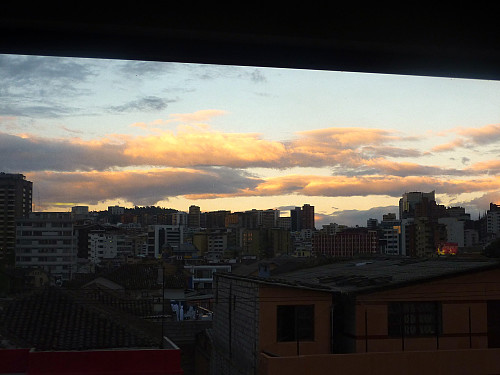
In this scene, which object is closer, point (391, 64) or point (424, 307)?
point (391, 64)

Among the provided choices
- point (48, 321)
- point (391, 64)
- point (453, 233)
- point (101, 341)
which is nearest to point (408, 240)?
point (453, 233)

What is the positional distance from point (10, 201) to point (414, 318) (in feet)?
10.5

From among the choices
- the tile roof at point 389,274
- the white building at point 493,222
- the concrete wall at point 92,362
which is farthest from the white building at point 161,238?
the white building at point 493,222

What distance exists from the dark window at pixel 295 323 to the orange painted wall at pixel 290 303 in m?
0.04

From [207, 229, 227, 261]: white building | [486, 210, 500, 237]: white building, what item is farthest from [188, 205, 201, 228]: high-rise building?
[486, 210, 500, 237]: white building

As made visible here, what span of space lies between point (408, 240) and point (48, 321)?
3636 mm

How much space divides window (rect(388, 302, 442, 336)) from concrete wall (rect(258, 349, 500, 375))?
1.20ft

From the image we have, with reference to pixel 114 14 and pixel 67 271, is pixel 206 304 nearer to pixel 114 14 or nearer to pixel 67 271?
pixel 67 271

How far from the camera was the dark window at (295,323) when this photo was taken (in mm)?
4379

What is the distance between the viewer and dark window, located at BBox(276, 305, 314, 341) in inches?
172

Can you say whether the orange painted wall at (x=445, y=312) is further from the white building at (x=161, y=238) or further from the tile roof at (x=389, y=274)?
the white building at (x=161, y=238)

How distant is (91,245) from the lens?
12.6m

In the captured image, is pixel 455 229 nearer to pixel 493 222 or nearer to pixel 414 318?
pixel 414 318

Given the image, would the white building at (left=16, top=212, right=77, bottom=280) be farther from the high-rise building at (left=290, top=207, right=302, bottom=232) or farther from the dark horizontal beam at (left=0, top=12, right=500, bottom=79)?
the dark horizontal beam at (left=0, top=12, right=500, bottom=79)
